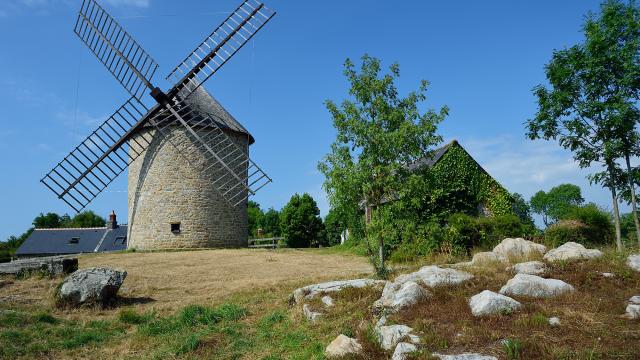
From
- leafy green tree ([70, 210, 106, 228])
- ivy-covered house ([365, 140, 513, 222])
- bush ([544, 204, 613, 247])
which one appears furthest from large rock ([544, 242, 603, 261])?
leafy green tree ([70, 210, 106, 228])

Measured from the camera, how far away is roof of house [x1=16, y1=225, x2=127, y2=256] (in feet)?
126

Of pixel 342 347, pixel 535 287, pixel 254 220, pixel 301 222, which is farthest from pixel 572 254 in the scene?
pixel 254 220

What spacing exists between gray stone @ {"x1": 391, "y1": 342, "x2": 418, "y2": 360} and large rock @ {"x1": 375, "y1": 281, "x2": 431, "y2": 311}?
1266 millimetres

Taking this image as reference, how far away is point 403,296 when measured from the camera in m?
7.12

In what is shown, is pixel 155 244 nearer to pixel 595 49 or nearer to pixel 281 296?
pixel 281 296

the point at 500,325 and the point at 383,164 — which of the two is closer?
the point at 500,325

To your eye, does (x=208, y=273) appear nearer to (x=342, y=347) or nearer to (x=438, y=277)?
(x=438, y=277)

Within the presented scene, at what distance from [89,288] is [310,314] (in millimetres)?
6057

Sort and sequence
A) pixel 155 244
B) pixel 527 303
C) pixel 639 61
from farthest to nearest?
pixel 155 244
pixel 639 61
pixel 527 303

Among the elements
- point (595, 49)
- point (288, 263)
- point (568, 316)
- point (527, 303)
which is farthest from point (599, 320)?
point (288, 263)

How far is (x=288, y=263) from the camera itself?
18.8 metres

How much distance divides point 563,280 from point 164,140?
20.6 metres

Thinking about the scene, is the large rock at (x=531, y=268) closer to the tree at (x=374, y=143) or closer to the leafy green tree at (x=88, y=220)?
the tree at (x=374, y=143)

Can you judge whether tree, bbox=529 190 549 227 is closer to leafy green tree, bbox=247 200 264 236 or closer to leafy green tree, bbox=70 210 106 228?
leafy green tree, bbox=247 200 264 236
